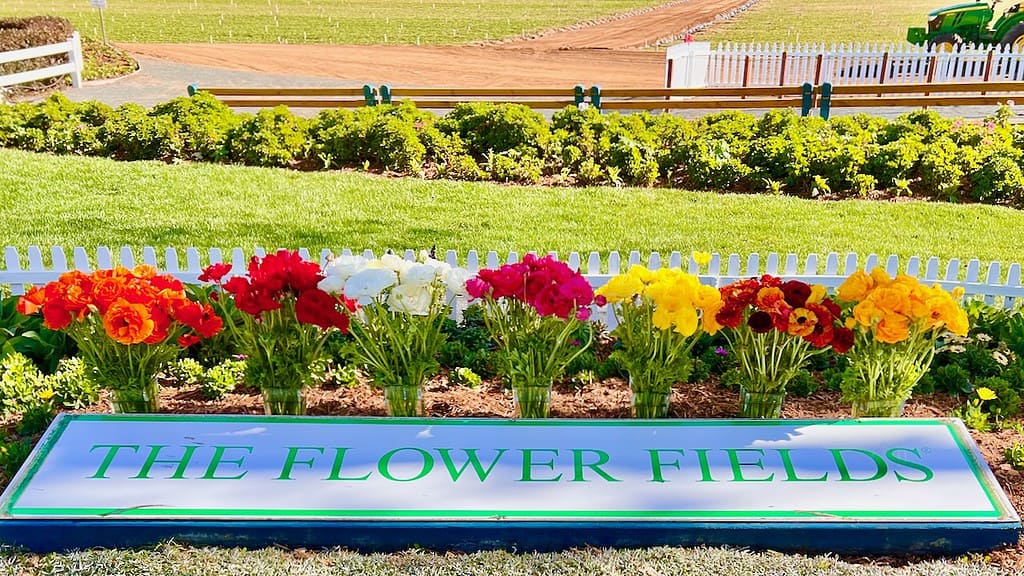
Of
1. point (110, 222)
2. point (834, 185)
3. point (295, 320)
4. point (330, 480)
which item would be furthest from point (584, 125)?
point (330, 480)

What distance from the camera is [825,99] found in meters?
12.7

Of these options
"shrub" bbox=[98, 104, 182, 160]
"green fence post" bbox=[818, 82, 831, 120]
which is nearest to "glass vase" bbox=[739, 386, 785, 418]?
"shrub" bbox=[98, 104, 182, 160]

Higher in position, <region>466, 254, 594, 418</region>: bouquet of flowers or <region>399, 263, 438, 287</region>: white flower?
<region>399, 263, 438, 287</region>: white flower

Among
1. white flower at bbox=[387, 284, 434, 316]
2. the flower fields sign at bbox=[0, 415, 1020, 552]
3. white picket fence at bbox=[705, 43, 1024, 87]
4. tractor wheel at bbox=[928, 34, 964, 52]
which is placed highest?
tractor wheel at bbox=[928, 34, 964, 52]

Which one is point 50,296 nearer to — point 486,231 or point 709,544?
point 709,544

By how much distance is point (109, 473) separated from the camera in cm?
322

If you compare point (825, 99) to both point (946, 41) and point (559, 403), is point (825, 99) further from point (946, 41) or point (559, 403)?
point (559, 403)

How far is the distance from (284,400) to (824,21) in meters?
33.0

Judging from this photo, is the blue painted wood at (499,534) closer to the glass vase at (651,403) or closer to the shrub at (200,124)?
the glass vase at (651,403)

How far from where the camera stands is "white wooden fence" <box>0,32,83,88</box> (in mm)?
16156

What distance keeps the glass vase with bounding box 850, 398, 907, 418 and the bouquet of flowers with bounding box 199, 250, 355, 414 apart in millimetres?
2177

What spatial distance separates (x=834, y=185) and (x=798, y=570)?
6.60 meters

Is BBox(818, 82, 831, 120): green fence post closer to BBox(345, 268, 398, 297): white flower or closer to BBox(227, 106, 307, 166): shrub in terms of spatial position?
BBox(227, 106, 307, 166): shrub

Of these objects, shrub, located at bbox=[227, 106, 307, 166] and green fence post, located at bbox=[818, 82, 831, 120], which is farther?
green fence post, located at bbox=[818, 82, 831, 120]
